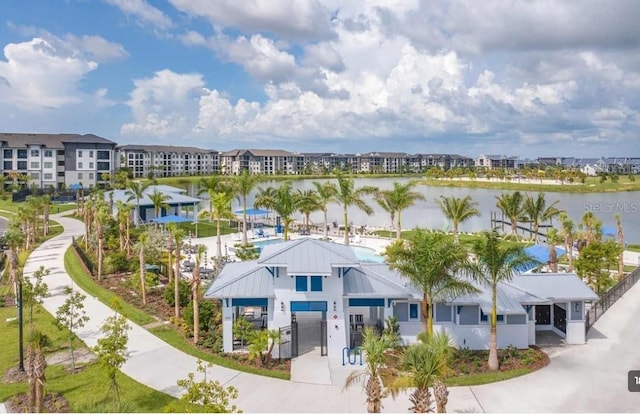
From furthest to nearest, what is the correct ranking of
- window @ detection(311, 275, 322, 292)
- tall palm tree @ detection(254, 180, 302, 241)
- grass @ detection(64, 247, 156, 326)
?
tall palm tree @ detection(254, 180, 302, 241) < grass @ detection(64, 247, 156, 326) < window @ detection(311, 275, 322, 292)

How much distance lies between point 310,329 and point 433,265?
559 centimetres

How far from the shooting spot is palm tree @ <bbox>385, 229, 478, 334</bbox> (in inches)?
606

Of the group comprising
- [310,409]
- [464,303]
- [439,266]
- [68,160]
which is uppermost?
[68,160]

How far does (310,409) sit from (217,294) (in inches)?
222

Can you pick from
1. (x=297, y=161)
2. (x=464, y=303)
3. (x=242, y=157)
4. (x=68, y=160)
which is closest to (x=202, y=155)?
(x=242, y=157)

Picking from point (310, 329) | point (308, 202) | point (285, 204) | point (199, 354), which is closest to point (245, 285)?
point (199, 354)

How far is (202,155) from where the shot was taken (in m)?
141

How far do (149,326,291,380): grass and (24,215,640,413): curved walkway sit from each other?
26cm

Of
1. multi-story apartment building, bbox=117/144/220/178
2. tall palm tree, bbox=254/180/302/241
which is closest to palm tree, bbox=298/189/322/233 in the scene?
tall palm tree, bbox=254/180/302/241

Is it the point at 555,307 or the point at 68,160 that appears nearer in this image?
the point at 555,307

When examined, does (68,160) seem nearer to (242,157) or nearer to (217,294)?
(217,294)

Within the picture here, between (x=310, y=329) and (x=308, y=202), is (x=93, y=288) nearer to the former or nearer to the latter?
(x=310, y=329)

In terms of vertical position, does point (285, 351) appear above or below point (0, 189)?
below

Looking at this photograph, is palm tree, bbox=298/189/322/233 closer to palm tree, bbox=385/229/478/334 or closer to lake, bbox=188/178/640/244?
lake, bbox=188/178/640/244
